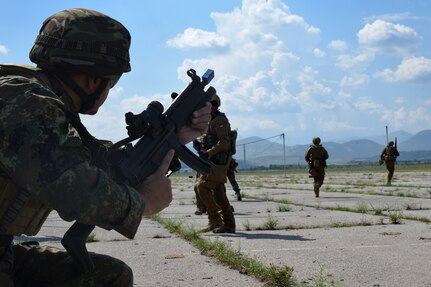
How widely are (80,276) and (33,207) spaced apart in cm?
52

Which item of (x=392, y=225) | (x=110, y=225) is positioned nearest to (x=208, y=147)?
(x=392, y=225)

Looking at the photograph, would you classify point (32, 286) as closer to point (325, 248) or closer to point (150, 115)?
point (150, 115)

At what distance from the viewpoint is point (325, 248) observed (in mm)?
5988

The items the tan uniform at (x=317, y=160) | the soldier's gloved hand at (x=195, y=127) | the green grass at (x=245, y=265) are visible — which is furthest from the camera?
the tan uniform at (x=317, y=160)

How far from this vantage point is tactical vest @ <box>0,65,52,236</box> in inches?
88.0

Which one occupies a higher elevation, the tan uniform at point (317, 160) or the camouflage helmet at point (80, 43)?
the camouflage helmet at point (80, 43)

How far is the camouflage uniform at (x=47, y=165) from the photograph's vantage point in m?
1.97

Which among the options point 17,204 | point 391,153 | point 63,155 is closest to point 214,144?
point 17,204

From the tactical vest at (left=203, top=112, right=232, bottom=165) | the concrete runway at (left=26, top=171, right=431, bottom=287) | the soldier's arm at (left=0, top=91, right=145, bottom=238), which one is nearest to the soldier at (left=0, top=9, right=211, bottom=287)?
the soldier's arm at (left=0, top=91, right=145, bottom=238)

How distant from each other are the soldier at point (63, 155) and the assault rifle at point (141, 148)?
0.05 metres

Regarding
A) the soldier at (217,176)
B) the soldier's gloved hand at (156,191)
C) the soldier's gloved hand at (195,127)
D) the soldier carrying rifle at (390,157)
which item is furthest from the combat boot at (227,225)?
the soldier carrying rifle at (390,157)

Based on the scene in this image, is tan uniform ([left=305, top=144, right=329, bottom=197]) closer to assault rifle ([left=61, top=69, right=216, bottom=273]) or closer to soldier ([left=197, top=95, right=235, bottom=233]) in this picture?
soldier ([left=197, top=95, right=235, bottom=233])

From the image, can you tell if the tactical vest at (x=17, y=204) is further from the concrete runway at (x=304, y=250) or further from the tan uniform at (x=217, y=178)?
the tan uniform at (x=217, y=178)

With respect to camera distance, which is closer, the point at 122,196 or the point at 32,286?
the point at 122,196
